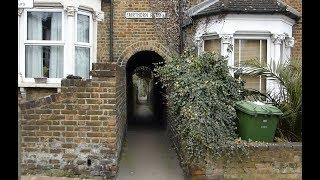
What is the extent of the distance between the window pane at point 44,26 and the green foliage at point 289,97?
5.59 meters

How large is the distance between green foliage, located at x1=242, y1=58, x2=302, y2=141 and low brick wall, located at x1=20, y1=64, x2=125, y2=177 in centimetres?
345

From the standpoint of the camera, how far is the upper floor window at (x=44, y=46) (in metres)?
10.8

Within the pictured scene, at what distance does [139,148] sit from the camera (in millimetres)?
10203

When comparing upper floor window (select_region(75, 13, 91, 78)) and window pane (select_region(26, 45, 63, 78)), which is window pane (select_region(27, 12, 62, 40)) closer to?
window pane (select_region(26, 45, 63, 78))

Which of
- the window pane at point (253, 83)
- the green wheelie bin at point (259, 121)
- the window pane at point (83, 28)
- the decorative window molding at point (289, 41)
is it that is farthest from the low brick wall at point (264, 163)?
the window pane at point (83, 28)

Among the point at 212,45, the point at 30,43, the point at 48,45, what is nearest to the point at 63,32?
the point at 48,45

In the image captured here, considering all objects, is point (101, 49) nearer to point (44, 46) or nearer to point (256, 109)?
point (44, 46)

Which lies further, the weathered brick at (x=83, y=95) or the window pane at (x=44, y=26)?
the window pane at (x=44, y=26)

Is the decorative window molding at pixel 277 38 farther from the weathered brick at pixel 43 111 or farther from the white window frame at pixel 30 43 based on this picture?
the weathered brick at pixel 43 111

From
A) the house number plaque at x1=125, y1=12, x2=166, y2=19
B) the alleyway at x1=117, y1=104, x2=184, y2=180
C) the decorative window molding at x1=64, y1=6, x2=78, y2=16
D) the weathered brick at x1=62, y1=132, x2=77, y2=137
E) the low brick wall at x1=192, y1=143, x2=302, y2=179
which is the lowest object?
the alleyway at x1=117, y1=104, x2=184, y2=180

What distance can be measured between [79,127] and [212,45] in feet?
19.7

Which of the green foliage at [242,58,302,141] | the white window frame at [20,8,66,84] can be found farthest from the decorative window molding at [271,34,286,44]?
the white window frame at [20,8,66,84]

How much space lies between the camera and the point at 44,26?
1085 cm

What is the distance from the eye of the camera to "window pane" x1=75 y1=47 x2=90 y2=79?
37.0 ft
